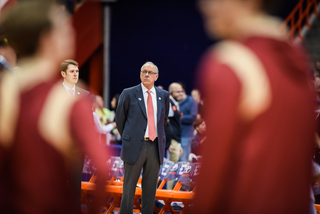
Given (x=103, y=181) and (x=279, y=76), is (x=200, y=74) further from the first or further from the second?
(x=103, y=181)

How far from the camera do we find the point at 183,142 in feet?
25.0

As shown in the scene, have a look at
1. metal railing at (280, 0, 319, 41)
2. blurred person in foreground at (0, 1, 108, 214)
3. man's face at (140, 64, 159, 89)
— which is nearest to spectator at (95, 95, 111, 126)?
man's face at (140, 64, 159, 89)

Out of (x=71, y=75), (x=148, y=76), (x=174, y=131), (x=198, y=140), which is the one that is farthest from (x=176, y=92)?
Answer: (x=71, y=75)

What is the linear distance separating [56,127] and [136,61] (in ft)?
33.5

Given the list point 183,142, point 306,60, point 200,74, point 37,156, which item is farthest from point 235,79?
point 183,142

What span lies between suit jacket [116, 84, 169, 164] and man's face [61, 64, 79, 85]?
1.95ft

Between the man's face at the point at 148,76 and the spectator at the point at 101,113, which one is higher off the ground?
the man's face at the point at 148,76

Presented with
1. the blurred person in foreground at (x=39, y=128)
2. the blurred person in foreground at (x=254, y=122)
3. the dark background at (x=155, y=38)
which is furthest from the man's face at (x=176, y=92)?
the blurred person in foreground at (x=254, y=122)

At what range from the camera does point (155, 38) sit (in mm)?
11664

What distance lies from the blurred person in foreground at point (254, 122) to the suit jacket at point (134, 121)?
136 inches

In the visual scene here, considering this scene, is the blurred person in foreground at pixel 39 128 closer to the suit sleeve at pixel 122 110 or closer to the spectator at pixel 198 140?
the suit sleeve at pixel 122 110

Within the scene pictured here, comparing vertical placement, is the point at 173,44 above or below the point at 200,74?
above

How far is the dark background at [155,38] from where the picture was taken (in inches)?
454

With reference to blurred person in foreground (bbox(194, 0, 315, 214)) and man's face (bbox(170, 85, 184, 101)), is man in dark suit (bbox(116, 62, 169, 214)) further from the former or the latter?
blurred person in foreground (bbox(194, 0, 315, 214))
